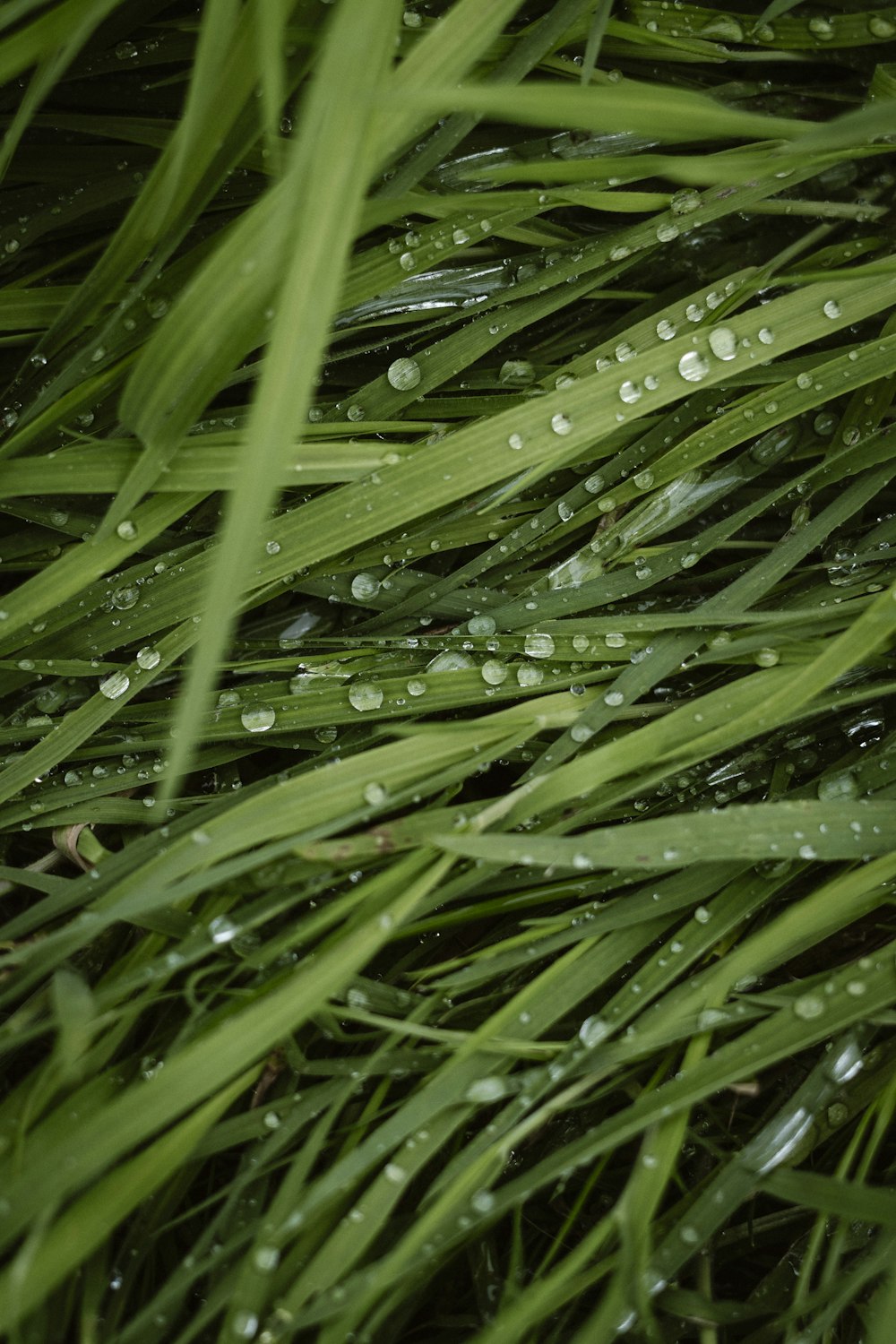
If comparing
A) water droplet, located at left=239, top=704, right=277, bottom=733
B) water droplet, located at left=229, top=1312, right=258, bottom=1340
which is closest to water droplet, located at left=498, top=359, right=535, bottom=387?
water droplet, located at left=239, top=704, right=277, bottom=733

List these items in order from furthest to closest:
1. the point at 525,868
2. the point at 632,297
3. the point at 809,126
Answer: the point at 632,297 → the point at 525,868 → the point at 809,126

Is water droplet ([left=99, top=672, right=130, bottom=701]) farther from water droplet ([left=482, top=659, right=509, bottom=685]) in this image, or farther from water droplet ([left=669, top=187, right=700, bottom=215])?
water droplet ([left=669, top=187, right=700, bottom=215])

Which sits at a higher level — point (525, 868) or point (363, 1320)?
point (525, 868)

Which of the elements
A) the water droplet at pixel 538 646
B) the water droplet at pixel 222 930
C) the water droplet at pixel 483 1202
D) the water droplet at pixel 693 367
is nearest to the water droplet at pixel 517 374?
the water droplet at pixel 693 367

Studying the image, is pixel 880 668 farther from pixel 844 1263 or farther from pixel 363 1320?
pixel 363 1320

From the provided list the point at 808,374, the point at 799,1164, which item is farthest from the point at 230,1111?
the point at 808,374

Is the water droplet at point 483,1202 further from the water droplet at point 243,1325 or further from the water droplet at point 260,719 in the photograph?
the water droplet at point 260,719

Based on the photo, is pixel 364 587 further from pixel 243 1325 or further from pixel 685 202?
pixel 243 1325

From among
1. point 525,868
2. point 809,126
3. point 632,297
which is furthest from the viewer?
point 632,297
